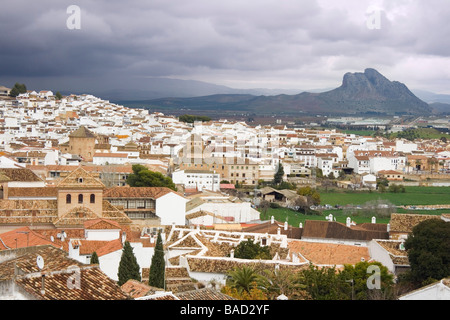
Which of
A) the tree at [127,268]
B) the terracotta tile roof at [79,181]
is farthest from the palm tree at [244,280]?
the terracotta tile roof at [79,181]

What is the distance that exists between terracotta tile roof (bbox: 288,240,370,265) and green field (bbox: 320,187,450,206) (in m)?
21.5

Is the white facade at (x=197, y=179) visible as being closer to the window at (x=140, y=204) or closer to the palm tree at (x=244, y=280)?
the window at (x=140, y=204)

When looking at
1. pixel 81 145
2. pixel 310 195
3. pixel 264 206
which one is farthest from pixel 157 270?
pixel 81 145

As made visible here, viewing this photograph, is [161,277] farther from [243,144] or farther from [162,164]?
[243,144]

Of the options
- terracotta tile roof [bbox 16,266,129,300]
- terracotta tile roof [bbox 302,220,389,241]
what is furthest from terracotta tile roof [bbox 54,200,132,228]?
terracotta tile roof [bbox 16,266,129,300]

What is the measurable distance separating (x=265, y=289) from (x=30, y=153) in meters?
28.7

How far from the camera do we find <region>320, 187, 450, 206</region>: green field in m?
42.8

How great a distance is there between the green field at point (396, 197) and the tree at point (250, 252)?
81.6 ft

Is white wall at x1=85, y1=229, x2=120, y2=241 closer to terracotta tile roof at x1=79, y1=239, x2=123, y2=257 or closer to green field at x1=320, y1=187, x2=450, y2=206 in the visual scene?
terracotta tile roof at x1=79, y1=239, x2=123, y2=257

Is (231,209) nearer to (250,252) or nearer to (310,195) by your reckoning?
(250,252)

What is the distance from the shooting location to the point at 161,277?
13.1 meters

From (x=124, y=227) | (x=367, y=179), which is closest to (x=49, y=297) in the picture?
(x=124, y=227)

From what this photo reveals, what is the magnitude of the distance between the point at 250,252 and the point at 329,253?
354 cm

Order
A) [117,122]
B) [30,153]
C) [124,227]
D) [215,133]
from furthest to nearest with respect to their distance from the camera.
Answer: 1. [117,122]
2. [215,133]
3. [30,153]
4. [124,227]
